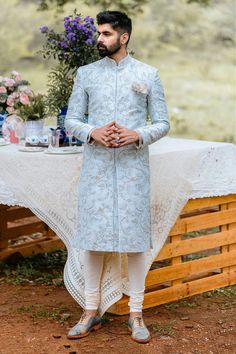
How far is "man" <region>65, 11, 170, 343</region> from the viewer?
4.07 meters

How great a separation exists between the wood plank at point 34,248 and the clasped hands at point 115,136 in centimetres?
232

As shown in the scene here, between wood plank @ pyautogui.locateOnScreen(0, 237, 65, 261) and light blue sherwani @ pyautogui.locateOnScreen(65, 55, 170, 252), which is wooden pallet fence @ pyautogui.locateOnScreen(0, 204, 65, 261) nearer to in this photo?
wood plank @ pyautogui.locateOnScreen(0, 237, 65, 261)

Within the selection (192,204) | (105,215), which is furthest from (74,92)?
(192,204)

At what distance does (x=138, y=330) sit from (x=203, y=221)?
110 centimetres

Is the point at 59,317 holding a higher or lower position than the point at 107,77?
lower

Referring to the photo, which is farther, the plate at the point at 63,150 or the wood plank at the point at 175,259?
the wood plank at the point at 175,259

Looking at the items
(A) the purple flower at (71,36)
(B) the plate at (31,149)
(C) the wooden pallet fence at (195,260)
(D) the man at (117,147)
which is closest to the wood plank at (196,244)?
(C) the wooden pallet fence at (195,260)

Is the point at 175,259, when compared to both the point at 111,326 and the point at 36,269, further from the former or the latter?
the point at 36,269

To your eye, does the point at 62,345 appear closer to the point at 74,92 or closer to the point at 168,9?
the point at 74,92

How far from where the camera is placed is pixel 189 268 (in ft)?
A: 16.6

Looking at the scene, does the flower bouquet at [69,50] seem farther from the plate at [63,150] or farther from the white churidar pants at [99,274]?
the white churidar pants at [99,274]

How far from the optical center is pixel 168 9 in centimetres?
1345

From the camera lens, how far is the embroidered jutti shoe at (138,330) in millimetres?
4191

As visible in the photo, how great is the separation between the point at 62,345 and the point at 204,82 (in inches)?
404
